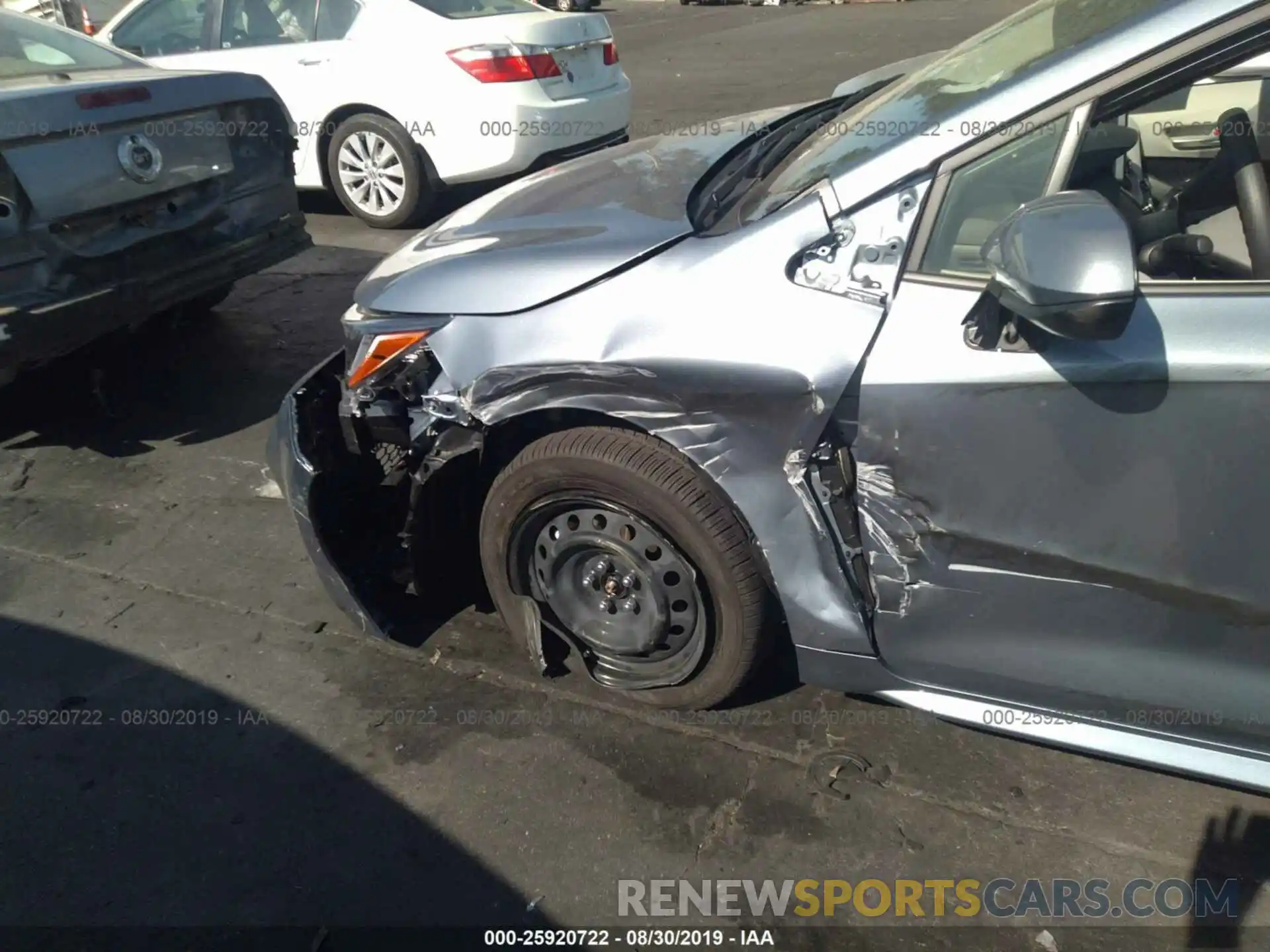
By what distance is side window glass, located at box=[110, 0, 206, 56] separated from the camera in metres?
6.91

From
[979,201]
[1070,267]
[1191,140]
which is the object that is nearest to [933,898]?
[1070,267]

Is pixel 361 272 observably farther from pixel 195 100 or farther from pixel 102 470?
pixel 102 470

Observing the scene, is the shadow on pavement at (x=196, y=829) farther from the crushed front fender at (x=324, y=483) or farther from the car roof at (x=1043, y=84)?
the car roof at (x=1043, y=84)

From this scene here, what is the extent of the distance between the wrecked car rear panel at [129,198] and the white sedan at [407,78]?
1.83 meters

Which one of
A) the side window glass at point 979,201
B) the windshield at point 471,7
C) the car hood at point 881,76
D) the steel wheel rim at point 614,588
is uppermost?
the windshield at point 471,7

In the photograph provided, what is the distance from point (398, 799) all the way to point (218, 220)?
3.03m

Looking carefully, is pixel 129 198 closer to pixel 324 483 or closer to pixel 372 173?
A: pixel 324 483

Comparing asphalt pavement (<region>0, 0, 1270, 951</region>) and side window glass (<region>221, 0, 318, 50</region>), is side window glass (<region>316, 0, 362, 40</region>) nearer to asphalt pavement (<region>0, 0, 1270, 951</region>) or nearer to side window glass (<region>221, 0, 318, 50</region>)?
side window glass (<region>221, 0, 318, 50</region>)

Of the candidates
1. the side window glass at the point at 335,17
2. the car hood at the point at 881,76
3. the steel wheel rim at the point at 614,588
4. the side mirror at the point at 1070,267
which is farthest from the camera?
the side window glass at the point at 335,17

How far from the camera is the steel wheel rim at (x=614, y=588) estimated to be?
2547 millimetres

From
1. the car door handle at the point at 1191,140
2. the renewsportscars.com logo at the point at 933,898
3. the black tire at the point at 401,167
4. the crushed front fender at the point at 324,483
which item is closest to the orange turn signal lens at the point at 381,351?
the crushed front fender at the point at 324,483

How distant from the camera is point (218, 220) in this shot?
4.54 m

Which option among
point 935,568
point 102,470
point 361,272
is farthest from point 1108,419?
point 361,272

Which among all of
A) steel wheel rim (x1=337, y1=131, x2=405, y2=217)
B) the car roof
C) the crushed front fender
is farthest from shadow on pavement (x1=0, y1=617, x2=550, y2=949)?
steel wheel rim (x1=337, y1=131, x2=405, y2=217)
